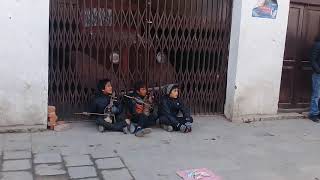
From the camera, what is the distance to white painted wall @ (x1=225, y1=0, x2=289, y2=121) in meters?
7.36

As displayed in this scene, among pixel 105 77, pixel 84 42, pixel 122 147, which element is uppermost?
pixel 84 42

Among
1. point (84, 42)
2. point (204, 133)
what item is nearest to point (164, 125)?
point (204, 133)

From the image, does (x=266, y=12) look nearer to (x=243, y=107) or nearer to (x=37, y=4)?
(x=243, y=107)

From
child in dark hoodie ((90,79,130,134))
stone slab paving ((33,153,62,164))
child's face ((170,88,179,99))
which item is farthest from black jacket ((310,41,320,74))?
stone slab paving ((33,153,62,164))

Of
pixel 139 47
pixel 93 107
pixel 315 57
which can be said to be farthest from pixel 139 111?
pixel 315 57

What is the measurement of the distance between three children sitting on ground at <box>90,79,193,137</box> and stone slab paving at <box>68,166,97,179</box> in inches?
58.9

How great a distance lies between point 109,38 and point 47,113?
1454mm

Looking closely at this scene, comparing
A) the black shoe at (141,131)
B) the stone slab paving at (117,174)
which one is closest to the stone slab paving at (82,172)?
the stone slab paving at (117,174)

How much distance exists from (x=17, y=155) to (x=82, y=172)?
3.07ft

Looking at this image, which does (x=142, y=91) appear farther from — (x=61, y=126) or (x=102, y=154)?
(x=102, y=154)

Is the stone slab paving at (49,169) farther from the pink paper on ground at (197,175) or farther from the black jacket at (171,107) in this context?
the black jacket at (171,107)

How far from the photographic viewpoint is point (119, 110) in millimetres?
6664

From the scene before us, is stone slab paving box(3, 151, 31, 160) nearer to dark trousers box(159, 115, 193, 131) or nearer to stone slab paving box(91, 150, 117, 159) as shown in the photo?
stone slab paving box(91, 150, 117, 159)

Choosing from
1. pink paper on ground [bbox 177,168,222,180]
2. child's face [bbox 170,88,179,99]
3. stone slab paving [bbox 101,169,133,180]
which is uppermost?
child's face [bbox 170,88,179,99]
